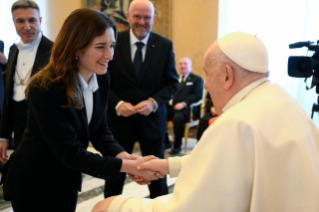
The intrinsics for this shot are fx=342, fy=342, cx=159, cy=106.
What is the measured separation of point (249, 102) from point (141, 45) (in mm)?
Answer: 1879

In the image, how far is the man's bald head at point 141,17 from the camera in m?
2.93

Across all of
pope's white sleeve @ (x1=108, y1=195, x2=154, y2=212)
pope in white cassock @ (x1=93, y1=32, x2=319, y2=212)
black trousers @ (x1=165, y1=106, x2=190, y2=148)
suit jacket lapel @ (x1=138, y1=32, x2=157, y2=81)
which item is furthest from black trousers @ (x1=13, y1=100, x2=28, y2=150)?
black trousers @ (x1=165, y1=106, x2=190, y2=148)

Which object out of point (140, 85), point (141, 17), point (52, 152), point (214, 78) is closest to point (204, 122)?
point (140, 85)

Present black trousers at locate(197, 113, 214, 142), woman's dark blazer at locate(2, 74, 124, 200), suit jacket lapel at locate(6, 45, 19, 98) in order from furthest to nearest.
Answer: black trousers at locate(197, 113, 214, 142)
suit jacket lapel at locate(6, 45, 19, 98)
woman's dark blazer at locate(2, 74, 124, 200)

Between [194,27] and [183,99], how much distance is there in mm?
1522

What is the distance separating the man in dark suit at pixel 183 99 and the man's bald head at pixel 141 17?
3440 millimetres

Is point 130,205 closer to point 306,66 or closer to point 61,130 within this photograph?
point 61,130

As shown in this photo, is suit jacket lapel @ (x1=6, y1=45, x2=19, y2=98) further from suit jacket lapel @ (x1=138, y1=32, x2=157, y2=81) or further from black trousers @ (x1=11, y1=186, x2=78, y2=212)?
black trousers @ (x1=11, y1=186, x2=78, y2=212)

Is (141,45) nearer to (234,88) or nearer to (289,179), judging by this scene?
(234,88)

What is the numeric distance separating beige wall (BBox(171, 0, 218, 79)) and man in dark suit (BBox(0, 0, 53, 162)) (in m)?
4.42

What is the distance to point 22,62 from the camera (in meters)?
2.75

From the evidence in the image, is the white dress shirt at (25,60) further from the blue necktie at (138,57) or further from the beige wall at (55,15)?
the beige wall at (55,15)

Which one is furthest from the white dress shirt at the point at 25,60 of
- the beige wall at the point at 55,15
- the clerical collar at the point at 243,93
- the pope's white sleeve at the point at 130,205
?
the beige wall at the point at 55,15

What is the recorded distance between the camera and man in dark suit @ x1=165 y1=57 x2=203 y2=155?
630 centimetres
